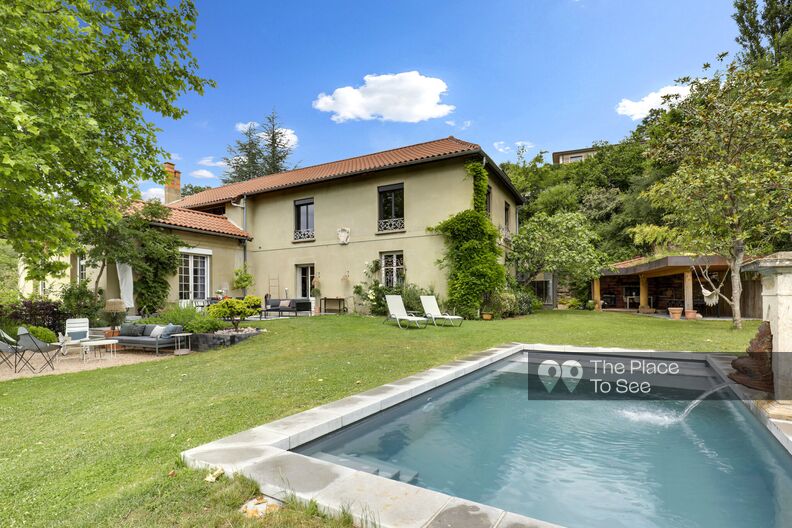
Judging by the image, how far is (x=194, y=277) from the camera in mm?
15938

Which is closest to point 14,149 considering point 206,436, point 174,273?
point 206,436

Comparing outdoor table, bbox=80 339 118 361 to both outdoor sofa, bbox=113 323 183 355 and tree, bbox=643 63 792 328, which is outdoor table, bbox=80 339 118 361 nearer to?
outdoor sofa, bbox=113 323 183 355

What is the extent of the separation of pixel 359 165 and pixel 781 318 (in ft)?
51.3

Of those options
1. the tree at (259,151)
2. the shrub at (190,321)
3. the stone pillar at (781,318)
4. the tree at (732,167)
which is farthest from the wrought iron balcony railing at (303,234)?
the tree at (259,151)

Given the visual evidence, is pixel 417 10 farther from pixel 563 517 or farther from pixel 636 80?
pixel 563 517

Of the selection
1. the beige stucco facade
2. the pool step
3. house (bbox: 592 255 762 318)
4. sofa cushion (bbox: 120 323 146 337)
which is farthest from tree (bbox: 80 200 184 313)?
house (bbox: 592 255 762 318)

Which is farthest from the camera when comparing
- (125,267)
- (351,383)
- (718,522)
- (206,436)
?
(125,267)

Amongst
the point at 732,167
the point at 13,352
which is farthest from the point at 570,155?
the point at 13,352

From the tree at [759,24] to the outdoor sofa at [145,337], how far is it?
30.6 meters

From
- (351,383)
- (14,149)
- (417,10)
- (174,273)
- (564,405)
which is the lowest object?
(564,405)

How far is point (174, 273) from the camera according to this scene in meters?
14.4

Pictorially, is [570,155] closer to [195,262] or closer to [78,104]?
[195,262]

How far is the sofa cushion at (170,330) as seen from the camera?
339 inches

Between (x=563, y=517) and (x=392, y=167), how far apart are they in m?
14.0
